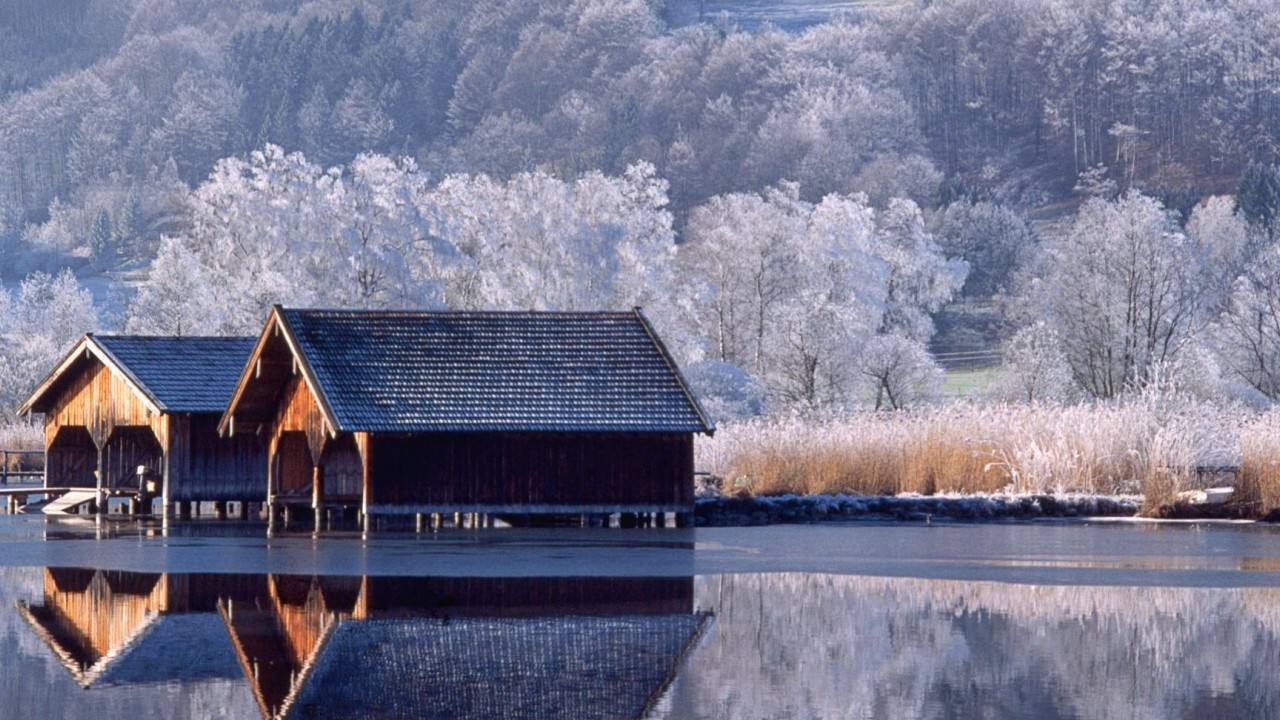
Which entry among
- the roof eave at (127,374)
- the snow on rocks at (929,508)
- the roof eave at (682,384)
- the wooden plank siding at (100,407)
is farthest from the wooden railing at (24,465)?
the snow on rocks at (929,508)

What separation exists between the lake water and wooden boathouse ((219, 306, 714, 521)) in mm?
5349

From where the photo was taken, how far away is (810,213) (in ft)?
316

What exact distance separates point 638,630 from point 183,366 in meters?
27.2

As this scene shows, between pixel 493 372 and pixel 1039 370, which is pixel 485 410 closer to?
pixel 493 372

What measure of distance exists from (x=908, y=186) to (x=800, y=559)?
119871mm

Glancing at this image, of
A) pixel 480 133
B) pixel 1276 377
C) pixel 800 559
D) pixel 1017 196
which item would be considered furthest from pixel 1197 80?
pixel 800 559

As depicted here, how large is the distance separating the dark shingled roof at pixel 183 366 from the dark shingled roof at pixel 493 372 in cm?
465

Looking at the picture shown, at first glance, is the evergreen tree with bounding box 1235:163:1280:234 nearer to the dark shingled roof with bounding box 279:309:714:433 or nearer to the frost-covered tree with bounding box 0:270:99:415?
the frost-covered tree with bounding box 0:270:99:415

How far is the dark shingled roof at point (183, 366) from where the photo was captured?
4662cm

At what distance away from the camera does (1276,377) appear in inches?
3290

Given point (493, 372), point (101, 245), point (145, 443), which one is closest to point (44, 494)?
point (145, 443)

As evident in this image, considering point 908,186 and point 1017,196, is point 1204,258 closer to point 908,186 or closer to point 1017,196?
point 908,186

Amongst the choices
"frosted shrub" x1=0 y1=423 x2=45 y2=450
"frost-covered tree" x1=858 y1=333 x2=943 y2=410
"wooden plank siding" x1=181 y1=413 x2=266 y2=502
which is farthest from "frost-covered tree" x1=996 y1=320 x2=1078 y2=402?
"wooden plank siding" x1=181 y1=413 x2=266 y2=502

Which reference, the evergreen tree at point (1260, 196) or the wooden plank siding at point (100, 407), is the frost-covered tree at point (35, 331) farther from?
the evergreen tree at point (1260, 196)
